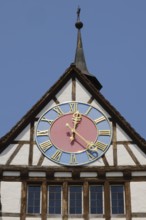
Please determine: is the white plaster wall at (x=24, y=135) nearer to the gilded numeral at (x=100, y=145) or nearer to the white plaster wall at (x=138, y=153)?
the gilded numeral at (x=100, y=145)

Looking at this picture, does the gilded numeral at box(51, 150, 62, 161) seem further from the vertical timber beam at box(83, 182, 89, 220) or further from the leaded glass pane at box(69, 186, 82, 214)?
the vertical timber beam at box(83, 182, 89, 220)

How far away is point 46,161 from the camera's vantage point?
19922 mm

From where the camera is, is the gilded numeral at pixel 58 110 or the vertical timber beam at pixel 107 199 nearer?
the vertical timber beam at pixel 107 199

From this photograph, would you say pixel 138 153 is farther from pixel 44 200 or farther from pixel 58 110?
pixel 44 200

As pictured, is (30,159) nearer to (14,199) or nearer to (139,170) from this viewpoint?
(14,199)

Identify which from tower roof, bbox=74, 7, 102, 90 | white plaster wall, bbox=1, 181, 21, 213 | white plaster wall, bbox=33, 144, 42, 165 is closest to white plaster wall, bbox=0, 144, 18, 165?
white plaster wall, bbox=33, 144, 42, 165

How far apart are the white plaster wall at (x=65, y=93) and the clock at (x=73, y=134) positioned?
19 cm

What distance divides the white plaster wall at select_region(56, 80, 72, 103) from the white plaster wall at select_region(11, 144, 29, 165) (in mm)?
1866

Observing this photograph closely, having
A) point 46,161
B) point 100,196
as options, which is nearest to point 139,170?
point 100,196

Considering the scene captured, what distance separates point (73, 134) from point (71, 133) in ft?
0.25

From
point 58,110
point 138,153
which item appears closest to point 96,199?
point 138,153

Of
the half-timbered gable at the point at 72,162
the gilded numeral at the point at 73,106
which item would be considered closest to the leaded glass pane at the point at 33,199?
the half-timbered gable at the point at 72,162

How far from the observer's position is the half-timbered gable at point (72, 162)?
63.0ft

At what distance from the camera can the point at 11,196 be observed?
63.4 feet
